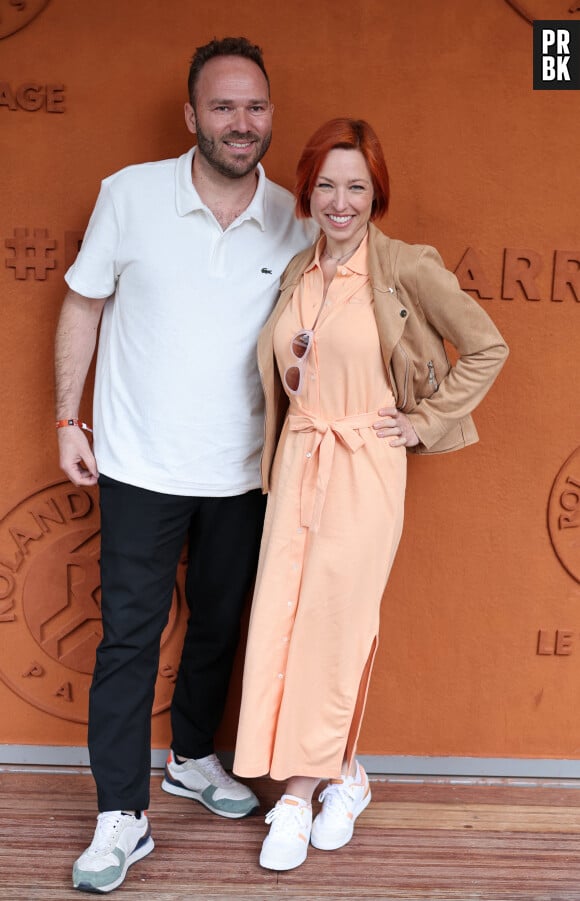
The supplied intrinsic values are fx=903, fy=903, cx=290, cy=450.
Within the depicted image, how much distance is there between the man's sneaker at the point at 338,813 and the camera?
233cm

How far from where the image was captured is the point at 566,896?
2.17 m

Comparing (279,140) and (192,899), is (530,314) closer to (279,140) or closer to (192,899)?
(279,140)

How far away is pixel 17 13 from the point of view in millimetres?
2352

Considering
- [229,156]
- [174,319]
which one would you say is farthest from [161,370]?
[229,156]

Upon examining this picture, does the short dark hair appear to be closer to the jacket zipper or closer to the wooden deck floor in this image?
the jacket zipper

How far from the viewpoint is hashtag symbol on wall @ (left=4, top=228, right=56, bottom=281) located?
7.95 feet

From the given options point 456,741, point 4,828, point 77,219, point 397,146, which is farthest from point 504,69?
point 4,828

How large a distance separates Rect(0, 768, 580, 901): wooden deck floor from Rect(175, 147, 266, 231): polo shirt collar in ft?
5.23

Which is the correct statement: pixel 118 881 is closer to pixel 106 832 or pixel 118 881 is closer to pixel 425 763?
pixel 106 832

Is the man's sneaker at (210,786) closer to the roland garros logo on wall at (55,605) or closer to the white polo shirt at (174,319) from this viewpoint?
the roland garros logo on wall at (55,605)

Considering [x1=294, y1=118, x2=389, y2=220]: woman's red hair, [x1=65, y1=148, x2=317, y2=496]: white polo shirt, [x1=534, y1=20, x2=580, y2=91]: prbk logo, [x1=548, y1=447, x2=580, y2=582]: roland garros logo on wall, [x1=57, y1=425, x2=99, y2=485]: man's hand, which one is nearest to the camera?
[x1=294, y1=118, x2=389, y2=220]: woman's red hair

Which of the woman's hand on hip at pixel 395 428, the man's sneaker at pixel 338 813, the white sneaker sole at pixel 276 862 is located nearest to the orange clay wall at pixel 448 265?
the man's sneaker at pixel 338 813

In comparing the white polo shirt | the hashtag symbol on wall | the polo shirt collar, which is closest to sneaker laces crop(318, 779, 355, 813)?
the white polo shirt

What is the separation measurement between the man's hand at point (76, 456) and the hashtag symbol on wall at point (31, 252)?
1.54 ft
